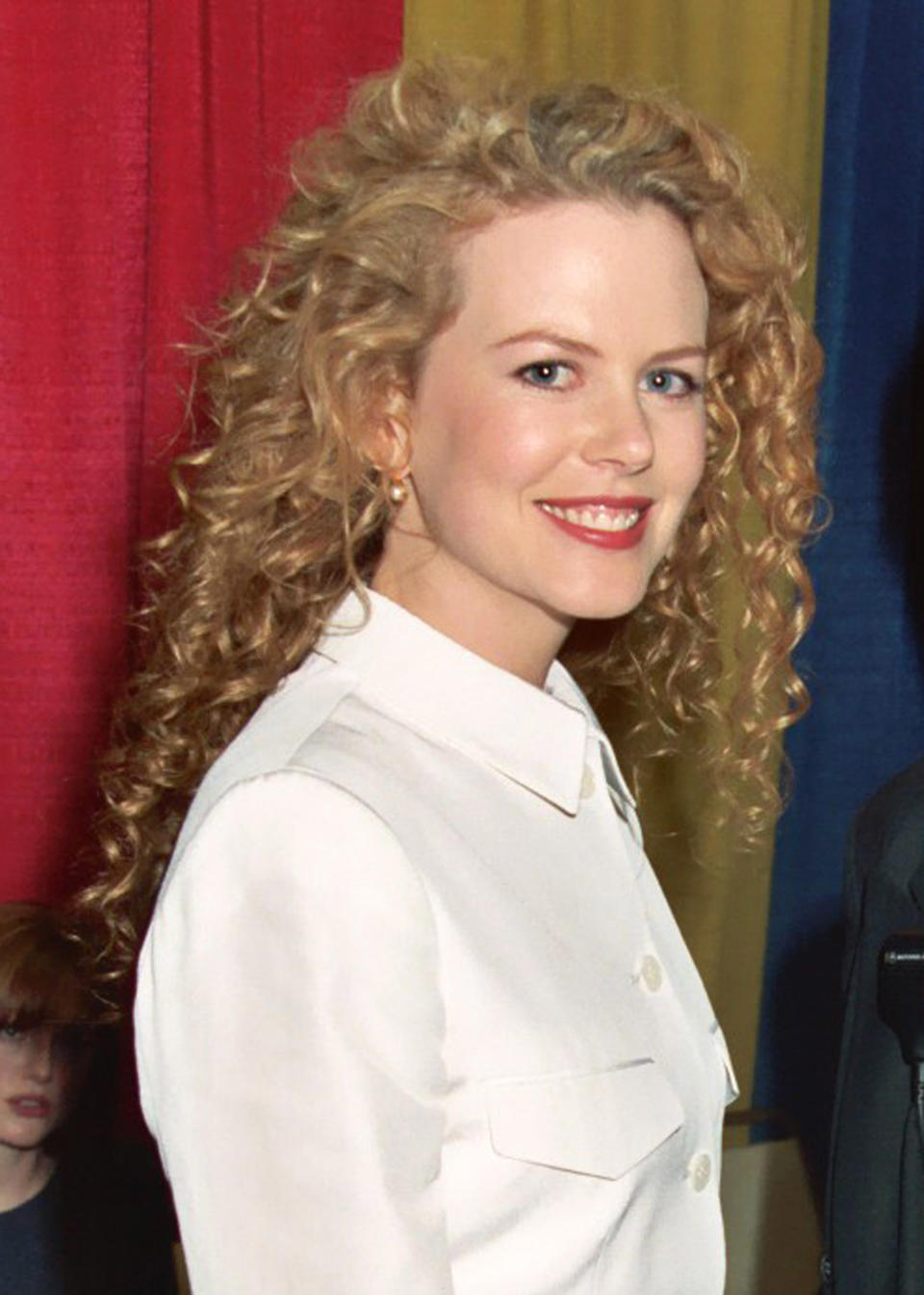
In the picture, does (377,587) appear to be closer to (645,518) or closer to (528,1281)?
(645,518)

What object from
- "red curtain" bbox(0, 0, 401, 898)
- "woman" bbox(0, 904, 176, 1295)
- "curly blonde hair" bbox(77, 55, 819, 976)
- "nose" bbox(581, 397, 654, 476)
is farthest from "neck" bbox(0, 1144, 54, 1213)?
"nose" bbox(581, 397, 654, 476)

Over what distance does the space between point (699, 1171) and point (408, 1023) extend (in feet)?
0.86

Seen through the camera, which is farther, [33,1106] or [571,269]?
[33,1106]

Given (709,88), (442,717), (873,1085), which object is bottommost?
(873,1085)

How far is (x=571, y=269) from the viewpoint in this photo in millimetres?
1066

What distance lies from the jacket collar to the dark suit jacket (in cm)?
44

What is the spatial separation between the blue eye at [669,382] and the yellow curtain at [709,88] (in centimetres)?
101

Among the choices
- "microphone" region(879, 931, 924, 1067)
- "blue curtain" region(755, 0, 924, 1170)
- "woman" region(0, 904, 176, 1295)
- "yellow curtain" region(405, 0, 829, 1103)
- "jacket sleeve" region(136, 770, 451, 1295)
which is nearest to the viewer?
"jacket sleeve" region(136, 770, 451, 1295)

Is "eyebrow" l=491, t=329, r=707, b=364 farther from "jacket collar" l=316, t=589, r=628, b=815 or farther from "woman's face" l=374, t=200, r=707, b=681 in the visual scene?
"jacket collar" l=316, t=589, r=628, b=815

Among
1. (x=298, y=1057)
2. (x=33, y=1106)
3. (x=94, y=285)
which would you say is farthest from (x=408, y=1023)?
(x=94, y=285)

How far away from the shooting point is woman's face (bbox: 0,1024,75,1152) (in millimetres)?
1938

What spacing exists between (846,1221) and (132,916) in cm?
57

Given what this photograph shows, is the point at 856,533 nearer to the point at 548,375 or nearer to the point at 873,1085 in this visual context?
the point at 873,1085

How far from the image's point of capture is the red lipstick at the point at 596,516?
3.52 feet
